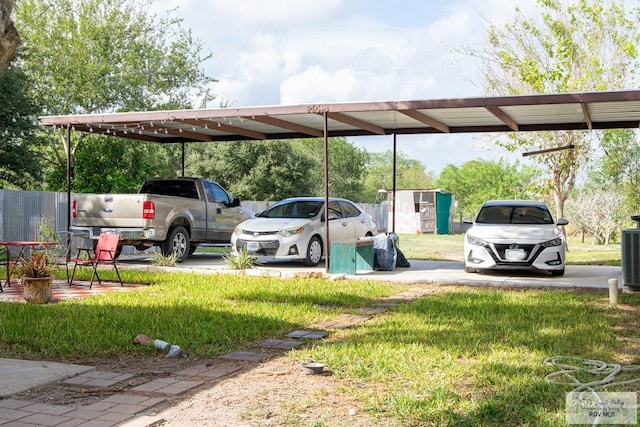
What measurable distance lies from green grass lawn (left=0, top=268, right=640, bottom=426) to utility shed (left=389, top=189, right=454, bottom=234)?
2815 cm

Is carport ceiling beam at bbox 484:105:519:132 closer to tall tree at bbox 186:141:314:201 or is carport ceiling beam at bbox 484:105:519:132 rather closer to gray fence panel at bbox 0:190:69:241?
gray fence panel at bbox 0:190:69:241

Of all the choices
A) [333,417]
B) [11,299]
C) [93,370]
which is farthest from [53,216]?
[333,417]

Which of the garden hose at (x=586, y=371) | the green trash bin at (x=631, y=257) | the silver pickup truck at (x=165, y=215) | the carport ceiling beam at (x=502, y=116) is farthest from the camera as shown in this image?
the silver pickup truck at (x=165, y=215)

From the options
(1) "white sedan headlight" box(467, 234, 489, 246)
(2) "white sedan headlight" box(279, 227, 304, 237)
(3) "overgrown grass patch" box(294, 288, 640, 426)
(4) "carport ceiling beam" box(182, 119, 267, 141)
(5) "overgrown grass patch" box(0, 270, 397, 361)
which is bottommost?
(3) "overgrown grass patch" box(294, 288, 640, 426)

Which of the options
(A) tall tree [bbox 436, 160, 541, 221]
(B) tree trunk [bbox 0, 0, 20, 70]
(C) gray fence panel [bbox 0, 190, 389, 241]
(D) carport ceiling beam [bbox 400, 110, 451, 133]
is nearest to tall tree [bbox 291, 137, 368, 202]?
(A) tall tree [bbox 436, 160, 541, 221]

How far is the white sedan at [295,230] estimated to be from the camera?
14.1 metres

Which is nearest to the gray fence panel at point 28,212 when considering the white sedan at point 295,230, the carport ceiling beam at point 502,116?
the white sedan at point 295,230

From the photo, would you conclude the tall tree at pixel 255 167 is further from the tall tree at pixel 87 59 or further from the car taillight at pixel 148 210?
the car taillight at pixel 148 210

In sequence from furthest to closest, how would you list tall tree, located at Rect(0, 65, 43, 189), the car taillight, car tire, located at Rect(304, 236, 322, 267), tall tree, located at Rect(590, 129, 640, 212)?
tall tree, located at Rect(590, 129, 640, 212)
tall tree, located at Rect(0, 65, 43, 189)
car tire, located at Rect(304, 236, 322, 267)
the car taillight

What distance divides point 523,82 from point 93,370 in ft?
61.2

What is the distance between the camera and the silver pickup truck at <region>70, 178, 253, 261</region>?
14117 millimetres

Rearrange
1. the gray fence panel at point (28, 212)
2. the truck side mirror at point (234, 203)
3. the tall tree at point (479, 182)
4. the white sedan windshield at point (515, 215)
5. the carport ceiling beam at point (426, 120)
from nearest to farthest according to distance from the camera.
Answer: the carport ceiling beam at point (426, 120) < the white sedan windshield at point (515, 215) < the truck side mirror at point (234, 203) < the gray fence panel at point (28, 212) < the tall tree at point (479, 182)

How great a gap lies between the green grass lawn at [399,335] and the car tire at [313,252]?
10.7 feet

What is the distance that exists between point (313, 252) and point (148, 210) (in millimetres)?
3486
